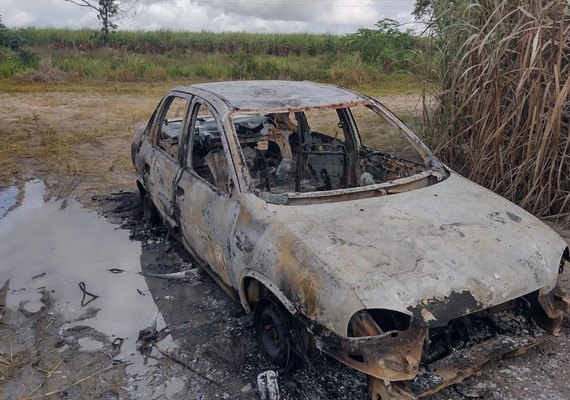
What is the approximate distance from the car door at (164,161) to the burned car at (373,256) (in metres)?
0.05

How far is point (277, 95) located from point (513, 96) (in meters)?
2.57

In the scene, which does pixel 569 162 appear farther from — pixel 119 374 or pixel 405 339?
pixel 119 374

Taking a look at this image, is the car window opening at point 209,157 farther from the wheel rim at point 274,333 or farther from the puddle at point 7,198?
the puddle at point 7,198

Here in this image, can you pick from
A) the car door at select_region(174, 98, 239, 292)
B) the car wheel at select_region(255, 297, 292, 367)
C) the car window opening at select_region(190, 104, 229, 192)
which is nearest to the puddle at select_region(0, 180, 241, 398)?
the car door at select_region(174, 98, 239, 292)

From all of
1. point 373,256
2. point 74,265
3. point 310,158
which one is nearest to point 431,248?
point 373,256

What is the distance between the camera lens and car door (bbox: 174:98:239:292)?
137 inches

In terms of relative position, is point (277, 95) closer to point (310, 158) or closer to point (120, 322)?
point (310, 158)

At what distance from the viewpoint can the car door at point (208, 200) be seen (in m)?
3.49

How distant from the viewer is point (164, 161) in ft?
15.2

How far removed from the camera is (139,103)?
13328 mm

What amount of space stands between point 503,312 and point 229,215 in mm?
1828

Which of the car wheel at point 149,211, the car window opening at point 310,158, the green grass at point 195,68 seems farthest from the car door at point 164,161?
the green grass at point 195,68

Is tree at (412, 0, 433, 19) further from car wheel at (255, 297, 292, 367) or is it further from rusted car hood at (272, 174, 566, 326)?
car wheel at (255, 297, 292, 367)

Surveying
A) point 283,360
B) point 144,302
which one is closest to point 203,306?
point 144,302
